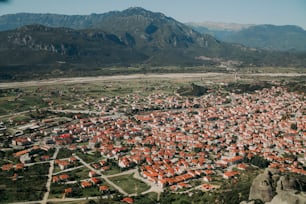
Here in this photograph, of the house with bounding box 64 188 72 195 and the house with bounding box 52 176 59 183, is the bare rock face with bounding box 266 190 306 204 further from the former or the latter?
the house with bounding box 52 176 59 183

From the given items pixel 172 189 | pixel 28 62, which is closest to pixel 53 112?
pixel 172 189

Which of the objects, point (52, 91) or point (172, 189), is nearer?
point (172, 189)

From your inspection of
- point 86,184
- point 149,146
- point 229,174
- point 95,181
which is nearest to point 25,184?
point 86,184

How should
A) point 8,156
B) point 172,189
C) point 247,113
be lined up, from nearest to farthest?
point 172,189, point 8,156, point 247,113

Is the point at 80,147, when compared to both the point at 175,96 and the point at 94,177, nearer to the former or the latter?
the point at 94,177

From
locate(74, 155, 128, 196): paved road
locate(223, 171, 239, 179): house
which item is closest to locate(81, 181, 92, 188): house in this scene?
locate(74, 155, 128, 196): paved road

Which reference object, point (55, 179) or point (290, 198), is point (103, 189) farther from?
point (290, 198)
